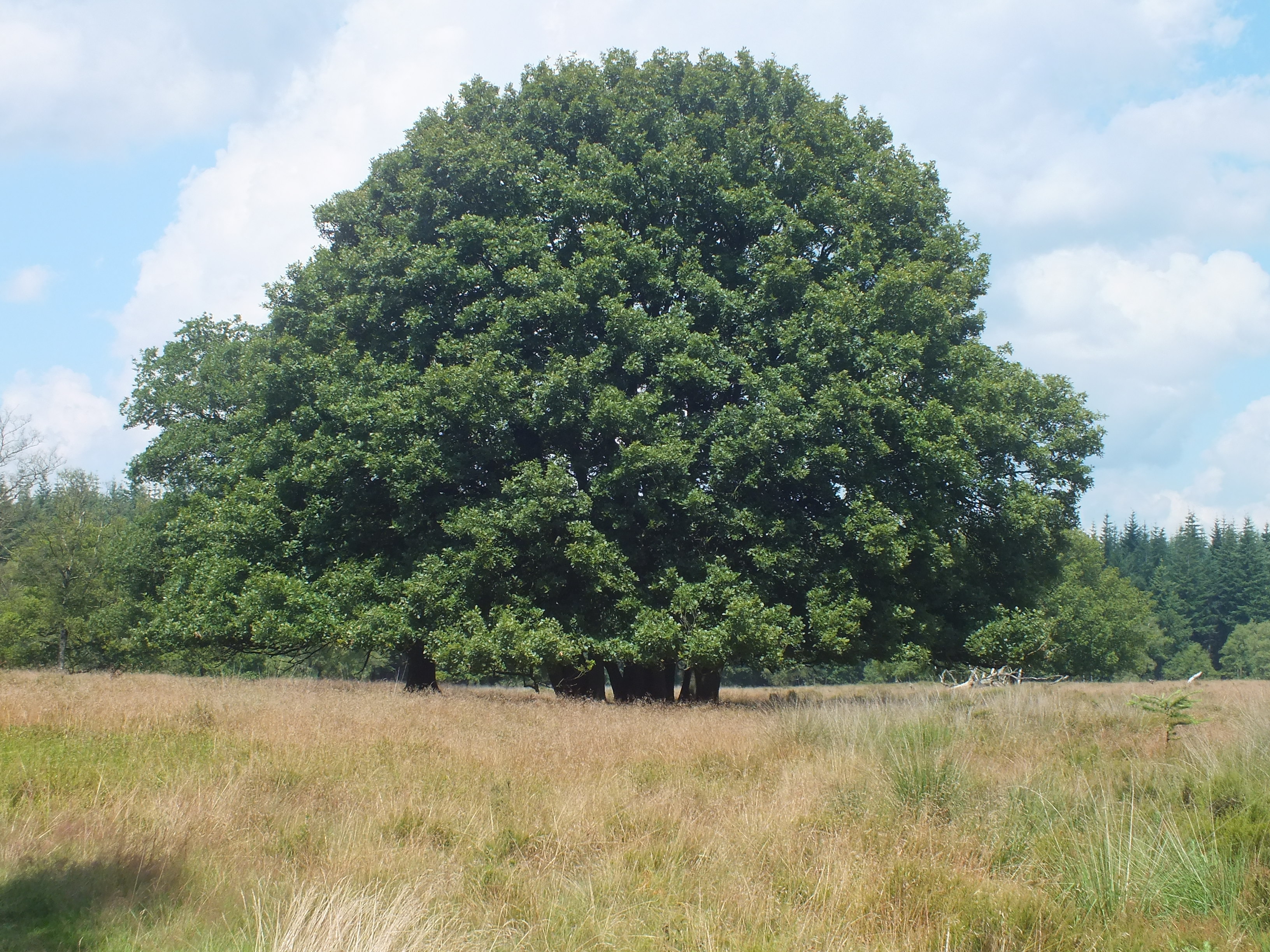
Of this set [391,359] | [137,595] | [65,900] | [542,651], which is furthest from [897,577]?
[137,595]

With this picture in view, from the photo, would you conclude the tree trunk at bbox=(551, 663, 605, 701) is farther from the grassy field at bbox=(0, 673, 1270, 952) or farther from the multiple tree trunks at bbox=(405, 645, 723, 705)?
the grassy field at bbox=(0, 673, 1270, 952)

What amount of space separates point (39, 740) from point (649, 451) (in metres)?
9.69

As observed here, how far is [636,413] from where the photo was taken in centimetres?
1532

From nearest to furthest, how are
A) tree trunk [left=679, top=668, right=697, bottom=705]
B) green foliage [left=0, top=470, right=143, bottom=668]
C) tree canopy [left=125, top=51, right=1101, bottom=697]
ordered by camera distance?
tree canopy [left=125, top=51, right=1101, bottom=697] → tree trunk [left=679, top=668, right=697, bottom=705] → green foliage [left=0, top=470, right=143, bottom=668]

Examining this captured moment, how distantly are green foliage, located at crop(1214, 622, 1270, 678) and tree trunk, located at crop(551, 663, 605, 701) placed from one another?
252 ft

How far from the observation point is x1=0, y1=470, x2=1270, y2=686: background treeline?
2047 cm

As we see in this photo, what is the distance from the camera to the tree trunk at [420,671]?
773 inches

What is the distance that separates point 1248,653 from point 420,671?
89576 mm

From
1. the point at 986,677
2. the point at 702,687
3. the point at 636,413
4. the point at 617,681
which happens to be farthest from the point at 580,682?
the point at 986,677

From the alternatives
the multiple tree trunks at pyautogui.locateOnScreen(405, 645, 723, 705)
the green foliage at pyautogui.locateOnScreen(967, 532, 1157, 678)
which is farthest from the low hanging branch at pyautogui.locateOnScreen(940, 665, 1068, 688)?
the green foliage at pyautogui.locateOnScreen(967, 532, 1157, 678)

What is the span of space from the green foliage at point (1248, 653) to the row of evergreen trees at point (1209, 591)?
1.03m

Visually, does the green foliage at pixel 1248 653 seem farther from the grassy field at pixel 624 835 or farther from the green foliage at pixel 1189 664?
the grassy field at pixel 624 835

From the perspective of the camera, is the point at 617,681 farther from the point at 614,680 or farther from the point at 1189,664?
the point at 1189,664

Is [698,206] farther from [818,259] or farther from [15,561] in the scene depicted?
[15,561]
